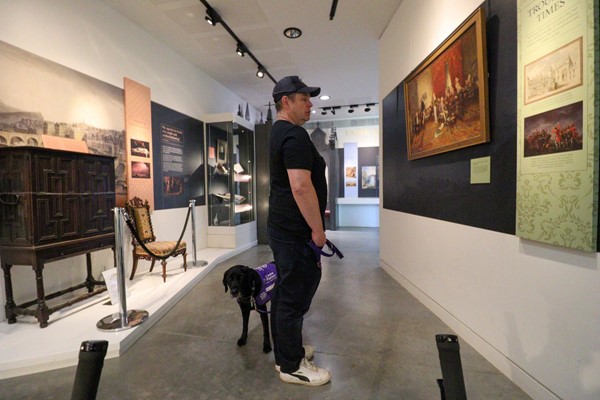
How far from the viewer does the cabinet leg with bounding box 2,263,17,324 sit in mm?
2398

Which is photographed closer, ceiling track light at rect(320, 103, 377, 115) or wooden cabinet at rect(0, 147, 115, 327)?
wooden cabinet at rect(0, 147, 115, 327)

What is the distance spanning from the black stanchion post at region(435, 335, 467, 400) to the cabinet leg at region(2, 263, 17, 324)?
3.23 meters

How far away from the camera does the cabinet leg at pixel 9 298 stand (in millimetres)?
2398

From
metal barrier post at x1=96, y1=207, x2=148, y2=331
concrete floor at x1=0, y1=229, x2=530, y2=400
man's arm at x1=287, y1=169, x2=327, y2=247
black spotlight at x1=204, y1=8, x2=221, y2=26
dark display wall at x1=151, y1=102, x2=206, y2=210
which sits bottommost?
concrete floor at x1=0, y1=229, x2=530, y2=400

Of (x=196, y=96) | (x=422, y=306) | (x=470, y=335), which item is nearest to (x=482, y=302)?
(x=470, y=335)

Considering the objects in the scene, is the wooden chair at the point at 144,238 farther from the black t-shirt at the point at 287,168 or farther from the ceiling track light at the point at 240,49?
the ceiling track light at the point at 240,49

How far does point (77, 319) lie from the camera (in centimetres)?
255

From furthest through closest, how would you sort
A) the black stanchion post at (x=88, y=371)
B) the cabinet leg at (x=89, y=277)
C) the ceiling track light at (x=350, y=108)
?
1. the ceiling track light at (x=350, y=108)
2. the cabinet leg at (x=89, y=277)
3. the black stanchion post at (x=88, y=371)

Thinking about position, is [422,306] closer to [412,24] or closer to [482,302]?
[482,302]

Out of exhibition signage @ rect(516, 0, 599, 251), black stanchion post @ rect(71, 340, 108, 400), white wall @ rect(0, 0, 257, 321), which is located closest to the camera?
black stanchion post @ rect(71, 340, 108, 400)

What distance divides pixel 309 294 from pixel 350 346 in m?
0.79

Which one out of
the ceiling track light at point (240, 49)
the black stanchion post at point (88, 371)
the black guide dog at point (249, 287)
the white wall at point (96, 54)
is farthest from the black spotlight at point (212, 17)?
the black stanchion post at point (88, 371)

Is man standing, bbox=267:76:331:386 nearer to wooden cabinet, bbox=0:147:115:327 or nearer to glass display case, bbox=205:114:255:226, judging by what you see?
wooden cabinet, bbox=0:147:115:327

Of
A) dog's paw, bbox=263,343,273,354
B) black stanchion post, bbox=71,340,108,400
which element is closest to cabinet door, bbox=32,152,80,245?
dog's paw, bbox=263,343,273,354
